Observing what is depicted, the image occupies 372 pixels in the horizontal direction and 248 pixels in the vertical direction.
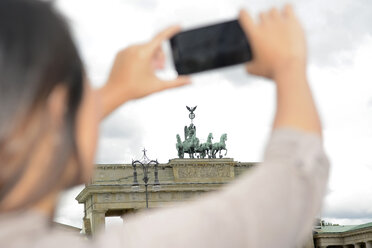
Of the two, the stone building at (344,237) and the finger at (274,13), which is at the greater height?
the stone building at (344,237)

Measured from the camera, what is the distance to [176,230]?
3.61 feet

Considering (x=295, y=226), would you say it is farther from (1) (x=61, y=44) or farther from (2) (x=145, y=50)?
(2) (x=145, y=50)

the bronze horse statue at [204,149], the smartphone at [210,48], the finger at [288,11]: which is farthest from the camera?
the bronze horse statue at [204,149]

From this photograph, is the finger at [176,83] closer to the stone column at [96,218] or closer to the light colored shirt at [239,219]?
the light colored shirt at [239,219]

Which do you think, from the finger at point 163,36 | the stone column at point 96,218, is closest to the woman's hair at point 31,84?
the finger at point 163,36

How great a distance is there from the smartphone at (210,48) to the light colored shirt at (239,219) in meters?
0.36

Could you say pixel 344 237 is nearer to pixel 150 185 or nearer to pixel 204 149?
pixel 204 149

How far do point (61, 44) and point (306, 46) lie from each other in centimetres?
50

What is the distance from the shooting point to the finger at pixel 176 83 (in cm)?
172

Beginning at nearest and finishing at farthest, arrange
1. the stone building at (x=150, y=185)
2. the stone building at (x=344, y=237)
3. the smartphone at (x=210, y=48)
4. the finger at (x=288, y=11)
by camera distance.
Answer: the finger at (x=288, y=11)
the smartphone at (x=210, y=48)
the stone building at (x=150, y=185)
the stone building at (x=344, y=237)

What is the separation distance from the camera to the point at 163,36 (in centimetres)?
173

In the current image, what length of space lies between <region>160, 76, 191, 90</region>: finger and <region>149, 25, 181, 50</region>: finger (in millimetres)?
86

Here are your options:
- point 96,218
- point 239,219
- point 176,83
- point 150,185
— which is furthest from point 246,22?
point 150,185

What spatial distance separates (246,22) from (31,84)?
550 mm
